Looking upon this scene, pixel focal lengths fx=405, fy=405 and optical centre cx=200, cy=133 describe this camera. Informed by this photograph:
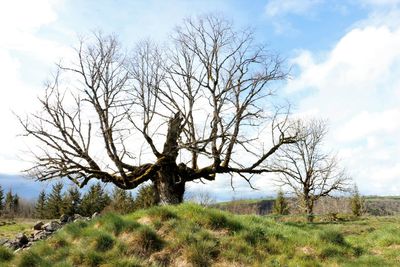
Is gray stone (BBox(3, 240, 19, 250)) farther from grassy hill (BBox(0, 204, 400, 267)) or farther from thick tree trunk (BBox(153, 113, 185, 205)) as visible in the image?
thick tree trunk (BBox(153, 113, 185, 205))

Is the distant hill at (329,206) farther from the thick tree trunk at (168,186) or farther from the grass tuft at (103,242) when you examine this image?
the grass tuft at (103,242)

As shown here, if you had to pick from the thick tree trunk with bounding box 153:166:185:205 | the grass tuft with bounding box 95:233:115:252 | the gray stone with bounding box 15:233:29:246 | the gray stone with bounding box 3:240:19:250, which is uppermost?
the thick tree trunk with bounding box 153:166:185:205

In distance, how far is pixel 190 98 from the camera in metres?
20.2

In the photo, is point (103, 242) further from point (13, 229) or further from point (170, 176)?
point (13, 229)

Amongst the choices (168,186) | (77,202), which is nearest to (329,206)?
(77,202)

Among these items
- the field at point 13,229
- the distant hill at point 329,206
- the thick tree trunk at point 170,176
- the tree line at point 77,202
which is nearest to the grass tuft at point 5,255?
the thick tree trunk at point 170,176

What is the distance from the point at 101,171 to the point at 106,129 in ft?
6.30

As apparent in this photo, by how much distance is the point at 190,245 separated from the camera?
399 inches

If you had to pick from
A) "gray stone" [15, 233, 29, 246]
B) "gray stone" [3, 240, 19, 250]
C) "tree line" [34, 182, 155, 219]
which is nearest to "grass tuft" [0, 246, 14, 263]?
"gray stone" [3, 240, 19, 250]

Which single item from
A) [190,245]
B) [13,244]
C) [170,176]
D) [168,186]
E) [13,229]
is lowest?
[13,229]

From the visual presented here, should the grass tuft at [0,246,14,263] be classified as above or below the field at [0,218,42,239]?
above

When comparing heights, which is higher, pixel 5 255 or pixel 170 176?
pixel 170 176

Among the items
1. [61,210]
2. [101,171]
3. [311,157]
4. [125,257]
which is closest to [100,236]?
[125,257]

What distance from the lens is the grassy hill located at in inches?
387
